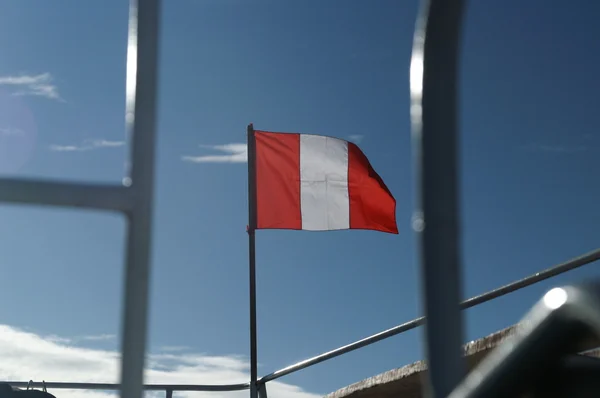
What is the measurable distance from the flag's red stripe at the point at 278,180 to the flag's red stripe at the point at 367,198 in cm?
59

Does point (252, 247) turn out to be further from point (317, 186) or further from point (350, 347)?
point (350, 347)

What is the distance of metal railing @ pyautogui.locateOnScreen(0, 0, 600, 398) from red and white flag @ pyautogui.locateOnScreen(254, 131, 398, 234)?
579cm

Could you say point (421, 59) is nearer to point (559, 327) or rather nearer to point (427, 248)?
point (427, 248)

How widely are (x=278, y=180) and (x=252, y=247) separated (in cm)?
100

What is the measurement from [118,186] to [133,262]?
0.06 m

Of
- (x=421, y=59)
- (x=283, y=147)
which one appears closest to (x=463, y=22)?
(x=421, y=59)

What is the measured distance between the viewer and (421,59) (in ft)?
1.47

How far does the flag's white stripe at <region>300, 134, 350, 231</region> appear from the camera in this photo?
6.89m

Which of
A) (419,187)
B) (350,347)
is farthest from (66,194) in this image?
(350,347)

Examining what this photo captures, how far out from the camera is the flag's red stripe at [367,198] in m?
7.13

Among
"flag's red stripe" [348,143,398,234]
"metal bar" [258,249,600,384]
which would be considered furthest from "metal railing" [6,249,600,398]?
"flag's red stripe" [348,143,398,234]

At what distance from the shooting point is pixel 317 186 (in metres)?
7.06

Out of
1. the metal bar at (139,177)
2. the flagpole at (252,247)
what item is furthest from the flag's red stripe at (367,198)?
the metal bar at (139,177)

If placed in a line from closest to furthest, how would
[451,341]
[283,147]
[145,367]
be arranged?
[451,341] < [145,367] < [283,147]
